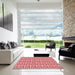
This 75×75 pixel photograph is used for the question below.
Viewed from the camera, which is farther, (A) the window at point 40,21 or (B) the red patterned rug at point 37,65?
(A) the window at point 40,21

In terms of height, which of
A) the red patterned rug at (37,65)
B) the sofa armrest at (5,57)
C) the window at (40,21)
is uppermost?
the window at (40,21)

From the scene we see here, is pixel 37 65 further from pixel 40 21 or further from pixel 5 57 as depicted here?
pixel 40 21

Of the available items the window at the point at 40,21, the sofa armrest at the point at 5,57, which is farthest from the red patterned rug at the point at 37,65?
the window at the point at 40,21

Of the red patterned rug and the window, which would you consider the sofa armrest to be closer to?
the red patterned rug

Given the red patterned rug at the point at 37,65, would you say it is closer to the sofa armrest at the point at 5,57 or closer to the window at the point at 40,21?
the sofa armrest at the point at 5,57

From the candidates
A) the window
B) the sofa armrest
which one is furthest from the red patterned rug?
the window

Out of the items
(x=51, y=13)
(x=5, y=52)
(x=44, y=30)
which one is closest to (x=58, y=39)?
(x=44, y=30)

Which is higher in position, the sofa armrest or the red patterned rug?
the sofa armrest

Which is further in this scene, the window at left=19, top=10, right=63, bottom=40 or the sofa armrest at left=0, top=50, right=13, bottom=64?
the window at left=19, top=10, right=63, bottom=40

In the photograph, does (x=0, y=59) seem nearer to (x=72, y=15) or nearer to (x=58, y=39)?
(x=72, y=15)

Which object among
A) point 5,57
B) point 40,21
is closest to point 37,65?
point 5,57

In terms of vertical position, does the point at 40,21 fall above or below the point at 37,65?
above

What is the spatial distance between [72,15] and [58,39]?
4666 mm

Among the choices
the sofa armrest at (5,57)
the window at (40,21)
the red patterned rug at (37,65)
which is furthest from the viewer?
the window at (40,21)
